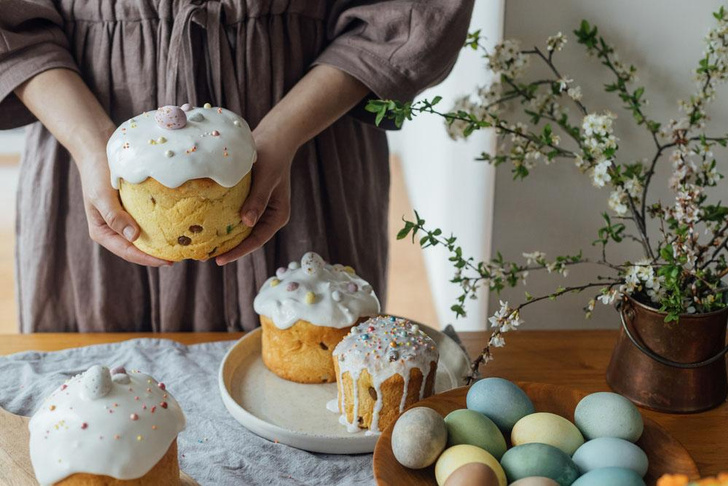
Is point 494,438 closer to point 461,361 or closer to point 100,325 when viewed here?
point 461,361

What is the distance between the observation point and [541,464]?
0.84m

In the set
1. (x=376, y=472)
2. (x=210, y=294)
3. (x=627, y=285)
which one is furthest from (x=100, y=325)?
(x=627, y=285)

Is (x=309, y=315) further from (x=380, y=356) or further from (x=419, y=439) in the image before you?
(x=419, y=439)

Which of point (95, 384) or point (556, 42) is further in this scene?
point (556, 42)

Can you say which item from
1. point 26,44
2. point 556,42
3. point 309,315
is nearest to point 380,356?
point 309,315

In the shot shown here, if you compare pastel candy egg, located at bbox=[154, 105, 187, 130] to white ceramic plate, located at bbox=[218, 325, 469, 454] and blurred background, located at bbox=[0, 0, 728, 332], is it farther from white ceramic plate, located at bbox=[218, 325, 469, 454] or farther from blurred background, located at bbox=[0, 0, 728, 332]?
blurred background, located at bbox=[0, 0, 728, 332]

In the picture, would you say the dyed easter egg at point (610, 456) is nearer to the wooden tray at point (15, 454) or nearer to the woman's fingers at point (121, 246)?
the wooden tray at point (15, 454)

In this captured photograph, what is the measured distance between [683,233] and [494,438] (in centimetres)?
38

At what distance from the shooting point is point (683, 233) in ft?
3.33

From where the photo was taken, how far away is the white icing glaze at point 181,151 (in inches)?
36.9

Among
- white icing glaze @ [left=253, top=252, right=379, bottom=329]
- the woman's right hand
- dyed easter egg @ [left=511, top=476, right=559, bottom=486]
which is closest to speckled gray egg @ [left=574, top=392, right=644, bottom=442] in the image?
dyed easter egg @ [left=511, top=476, right=559, bottom=486]

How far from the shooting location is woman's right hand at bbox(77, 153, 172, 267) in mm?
1002

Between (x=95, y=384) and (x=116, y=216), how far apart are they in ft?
0.83

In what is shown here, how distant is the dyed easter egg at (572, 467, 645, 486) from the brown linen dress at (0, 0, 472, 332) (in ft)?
2.11
